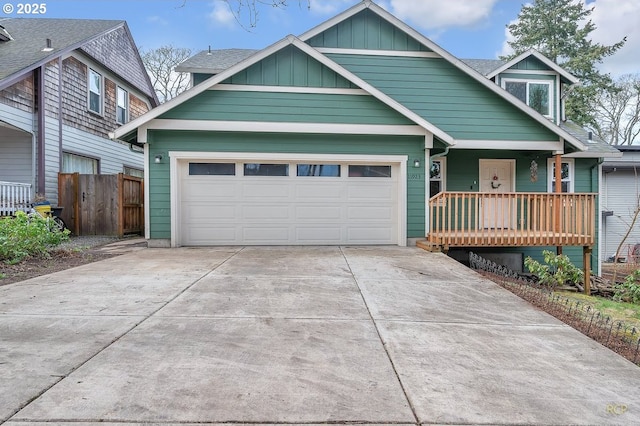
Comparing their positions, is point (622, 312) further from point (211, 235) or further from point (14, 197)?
point (14, 197)

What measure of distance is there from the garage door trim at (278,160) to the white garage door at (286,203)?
12 centimetres

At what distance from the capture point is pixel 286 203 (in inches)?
345

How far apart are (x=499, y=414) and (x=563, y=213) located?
811 cm

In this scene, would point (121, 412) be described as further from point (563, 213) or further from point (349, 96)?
point (563, 213)

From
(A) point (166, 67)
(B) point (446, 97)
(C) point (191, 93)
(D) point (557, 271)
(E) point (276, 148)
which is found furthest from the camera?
(A) point (166, 67)

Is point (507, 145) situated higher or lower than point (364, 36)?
lower

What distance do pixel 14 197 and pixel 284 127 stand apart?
6.87 m

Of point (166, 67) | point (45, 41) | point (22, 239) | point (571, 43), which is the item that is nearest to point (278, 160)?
point (22, 239)

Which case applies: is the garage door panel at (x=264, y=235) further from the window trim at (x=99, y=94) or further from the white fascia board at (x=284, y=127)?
the window trim at (x=99, y=94)

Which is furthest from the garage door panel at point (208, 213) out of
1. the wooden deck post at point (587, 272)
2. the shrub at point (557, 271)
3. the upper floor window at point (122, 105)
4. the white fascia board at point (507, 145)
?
the upper floor window at point (122, 105)

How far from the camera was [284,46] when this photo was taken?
26.9ft

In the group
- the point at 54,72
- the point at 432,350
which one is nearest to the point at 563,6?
the point at 54,72

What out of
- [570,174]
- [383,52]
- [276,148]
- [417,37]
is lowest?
[570,174]

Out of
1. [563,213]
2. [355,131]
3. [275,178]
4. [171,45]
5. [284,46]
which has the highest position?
[171,45]
